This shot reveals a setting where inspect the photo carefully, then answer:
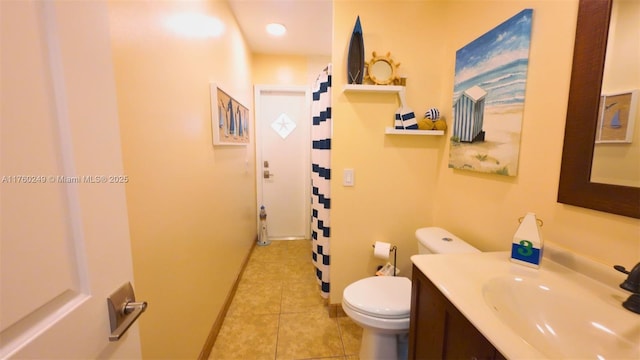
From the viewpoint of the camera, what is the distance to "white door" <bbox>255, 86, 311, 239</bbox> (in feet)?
10.6

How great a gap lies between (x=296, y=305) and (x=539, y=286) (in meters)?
1.68

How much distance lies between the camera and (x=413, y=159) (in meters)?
1.79

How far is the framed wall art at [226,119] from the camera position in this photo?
5.42ft

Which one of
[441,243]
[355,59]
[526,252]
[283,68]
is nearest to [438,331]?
[526,252]

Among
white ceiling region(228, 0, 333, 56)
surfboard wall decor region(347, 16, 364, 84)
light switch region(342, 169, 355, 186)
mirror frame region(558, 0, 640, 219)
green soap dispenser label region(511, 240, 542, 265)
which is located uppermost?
white ceiling region(228, 0, 333, 56)

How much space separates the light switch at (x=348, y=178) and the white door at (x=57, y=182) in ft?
4.50

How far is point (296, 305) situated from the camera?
208cm

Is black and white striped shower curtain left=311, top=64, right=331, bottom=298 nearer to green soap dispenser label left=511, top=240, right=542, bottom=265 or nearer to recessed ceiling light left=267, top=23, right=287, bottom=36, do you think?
recessed ceiling light left=267, top=23, right=287, bottom=36

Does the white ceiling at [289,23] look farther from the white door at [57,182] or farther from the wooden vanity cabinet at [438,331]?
the wooden vanity cabinet at [438,331]

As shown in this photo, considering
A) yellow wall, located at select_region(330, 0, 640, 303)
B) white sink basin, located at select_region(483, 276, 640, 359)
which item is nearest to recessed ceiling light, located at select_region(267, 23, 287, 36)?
yellow wall, located at select_region(330, 0, 640, 303)

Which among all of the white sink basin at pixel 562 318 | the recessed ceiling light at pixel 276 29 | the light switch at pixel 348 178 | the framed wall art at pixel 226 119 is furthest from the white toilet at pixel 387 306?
the recessed ceiling light at pixel 276 29

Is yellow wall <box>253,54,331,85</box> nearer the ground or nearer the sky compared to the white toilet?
nearer the sky

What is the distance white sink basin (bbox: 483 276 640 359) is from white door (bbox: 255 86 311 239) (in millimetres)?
2678

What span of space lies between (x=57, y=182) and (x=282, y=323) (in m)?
1.82
